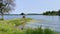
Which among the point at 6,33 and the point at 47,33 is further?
the point at 6,33

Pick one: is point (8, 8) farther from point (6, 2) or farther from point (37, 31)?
point (37, 31)

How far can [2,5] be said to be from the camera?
37.1 meters

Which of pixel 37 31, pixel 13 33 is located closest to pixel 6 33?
pixel 13 33

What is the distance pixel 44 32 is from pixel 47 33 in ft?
0.63

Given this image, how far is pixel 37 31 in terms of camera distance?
10.9 metres

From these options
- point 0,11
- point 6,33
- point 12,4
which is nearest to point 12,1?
point 12,4

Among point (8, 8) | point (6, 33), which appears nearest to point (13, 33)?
point (6, 33)

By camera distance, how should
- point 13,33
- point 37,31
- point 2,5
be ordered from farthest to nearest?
point 2,5 < point 13,33 < point 37,31

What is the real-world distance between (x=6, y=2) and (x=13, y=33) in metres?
25.7

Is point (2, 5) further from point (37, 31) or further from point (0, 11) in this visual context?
point (37, 31)

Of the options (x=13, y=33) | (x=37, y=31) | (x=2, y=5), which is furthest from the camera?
(x=2, y=5)

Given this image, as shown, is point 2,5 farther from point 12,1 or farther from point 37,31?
point 37,31

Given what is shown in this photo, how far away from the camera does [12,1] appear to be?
37.2m

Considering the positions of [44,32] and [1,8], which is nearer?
[44,32]
